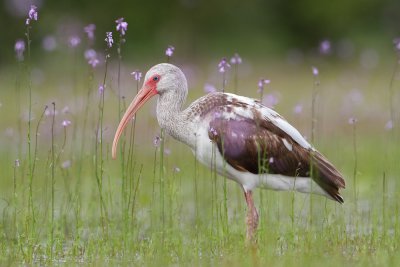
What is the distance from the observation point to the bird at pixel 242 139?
8.47 meters

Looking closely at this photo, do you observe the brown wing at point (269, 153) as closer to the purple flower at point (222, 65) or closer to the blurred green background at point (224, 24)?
the purple flower at point (222, 65)

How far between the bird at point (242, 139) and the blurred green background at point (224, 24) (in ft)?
83.0

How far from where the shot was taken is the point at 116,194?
13.1m

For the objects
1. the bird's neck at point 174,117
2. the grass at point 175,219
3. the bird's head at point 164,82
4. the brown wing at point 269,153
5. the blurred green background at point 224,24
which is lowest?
the grass at point 175,219

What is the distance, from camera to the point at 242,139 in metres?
8.55

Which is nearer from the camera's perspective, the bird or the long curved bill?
the bird

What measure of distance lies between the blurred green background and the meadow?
35.3 ft

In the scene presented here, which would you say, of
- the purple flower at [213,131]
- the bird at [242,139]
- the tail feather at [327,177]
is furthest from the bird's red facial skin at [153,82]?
the tail feather at [327,177]

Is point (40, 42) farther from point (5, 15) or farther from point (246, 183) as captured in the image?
point (246, 183)

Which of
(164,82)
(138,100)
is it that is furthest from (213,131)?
(138,100)

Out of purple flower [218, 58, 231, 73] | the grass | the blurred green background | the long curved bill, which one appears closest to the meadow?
the grass

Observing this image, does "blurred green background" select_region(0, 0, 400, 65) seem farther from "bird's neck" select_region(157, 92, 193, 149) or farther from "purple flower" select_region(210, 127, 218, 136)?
"purple flower" select_region(210, 127, 218, 136)

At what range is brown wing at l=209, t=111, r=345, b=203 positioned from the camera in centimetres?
849

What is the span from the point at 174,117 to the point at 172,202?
87 cm
